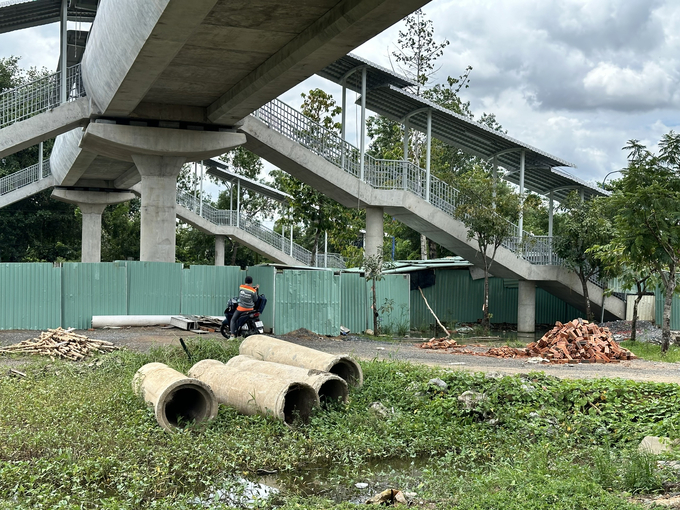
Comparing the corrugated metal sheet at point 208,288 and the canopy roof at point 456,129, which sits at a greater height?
the canopy roof at point 456,129

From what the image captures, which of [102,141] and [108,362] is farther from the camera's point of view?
[102,141]

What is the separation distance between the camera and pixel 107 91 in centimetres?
1744

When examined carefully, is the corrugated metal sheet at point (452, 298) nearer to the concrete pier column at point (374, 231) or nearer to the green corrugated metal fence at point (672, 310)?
the concrete pier column at point (374, 231)

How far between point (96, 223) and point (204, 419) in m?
29.3

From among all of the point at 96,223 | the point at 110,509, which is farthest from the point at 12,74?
the point at 110,509

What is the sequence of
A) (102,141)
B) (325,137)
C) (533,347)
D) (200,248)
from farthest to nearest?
(200,248) < (325,137) < (102,141) < (533,347)

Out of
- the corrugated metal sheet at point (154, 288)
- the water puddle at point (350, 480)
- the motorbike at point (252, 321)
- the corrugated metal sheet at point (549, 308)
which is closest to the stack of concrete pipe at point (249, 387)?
the water puddle at point (350, 480)

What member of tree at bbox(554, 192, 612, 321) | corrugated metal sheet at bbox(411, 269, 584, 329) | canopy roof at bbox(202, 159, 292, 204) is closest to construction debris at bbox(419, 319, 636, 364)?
tree at bbox(554, 192, 612, 321)

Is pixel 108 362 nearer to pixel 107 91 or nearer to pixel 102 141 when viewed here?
pixel 107 91

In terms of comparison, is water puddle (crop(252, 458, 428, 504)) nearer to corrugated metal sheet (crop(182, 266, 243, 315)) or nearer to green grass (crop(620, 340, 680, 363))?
green grass (crop(620, 340, 680, 363))

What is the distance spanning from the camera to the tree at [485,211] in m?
22.2

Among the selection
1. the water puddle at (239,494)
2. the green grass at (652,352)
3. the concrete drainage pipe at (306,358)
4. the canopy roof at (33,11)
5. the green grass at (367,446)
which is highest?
the canopy roof at (33,11)

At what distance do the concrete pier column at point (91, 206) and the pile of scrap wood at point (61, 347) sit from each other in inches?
832

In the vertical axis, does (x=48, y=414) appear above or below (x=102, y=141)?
below
